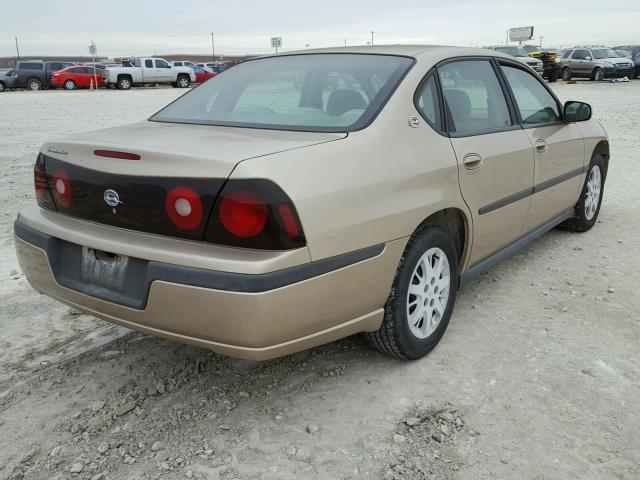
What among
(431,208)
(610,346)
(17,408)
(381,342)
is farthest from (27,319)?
(610,346)

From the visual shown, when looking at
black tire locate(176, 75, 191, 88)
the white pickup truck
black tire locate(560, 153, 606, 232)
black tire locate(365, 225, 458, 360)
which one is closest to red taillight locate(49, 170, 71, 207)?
black tire locate(365, 225, 458, 360)

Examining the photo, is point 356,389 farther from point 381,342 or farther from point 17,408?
point 17,408

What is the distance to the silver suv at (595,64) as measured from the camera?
28375 mm

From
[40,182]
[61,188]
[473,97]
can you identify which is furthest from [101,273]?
[473,97]

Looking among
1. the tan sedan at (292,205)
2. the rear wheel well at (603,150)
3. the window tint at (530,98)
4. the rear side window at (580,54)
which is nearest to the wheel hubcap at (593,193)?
the rear wheel well at (603,150)

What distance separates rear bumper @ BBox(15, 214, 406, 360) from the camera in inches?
83.5

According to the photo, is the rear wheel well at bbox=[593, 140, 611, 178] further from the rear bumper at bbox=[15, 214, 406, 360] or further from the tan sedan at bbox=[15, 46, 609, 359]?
the rear bumper at bbox=[15, 214, 406, 360]

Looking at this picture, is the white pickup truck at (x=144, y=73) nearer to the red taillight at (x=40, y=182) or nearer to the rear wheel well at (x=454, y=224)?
the red taillight at (x=40, y=182)

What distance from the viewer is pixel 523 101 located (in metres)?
3.88

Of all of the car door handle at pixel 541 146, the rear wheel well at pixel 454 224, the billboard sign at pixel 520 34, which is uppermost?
the billboard sign at pixel 520 34

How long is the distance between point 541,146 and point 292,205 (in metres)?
2.30

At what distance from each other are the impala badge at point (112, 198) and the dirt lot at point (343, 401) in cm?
88

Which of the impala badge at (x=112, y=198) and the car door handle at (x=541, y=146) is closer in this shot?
the impala badge at (x=112, y=198)

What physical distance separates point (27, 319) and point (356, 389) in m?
2.01
